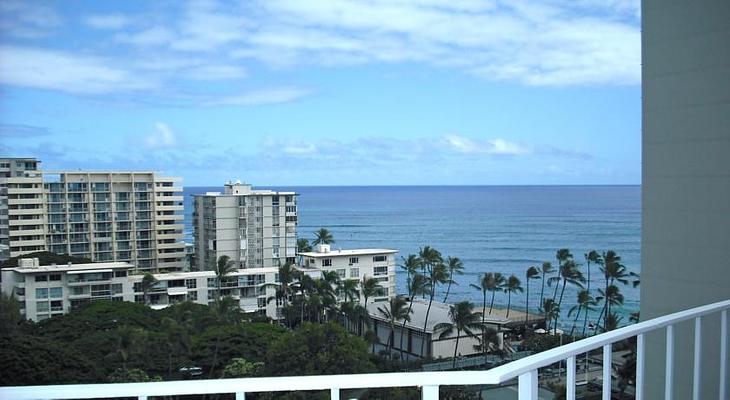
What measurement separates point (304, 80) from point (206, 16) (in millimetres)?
9602

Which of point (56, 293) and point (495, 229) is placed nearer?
point (56, 293)

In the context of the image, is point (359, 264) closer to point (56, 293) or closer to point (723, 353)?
point (56, 293)

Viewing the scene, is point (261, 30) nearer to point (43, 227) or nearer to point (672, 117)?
point (43, 227)

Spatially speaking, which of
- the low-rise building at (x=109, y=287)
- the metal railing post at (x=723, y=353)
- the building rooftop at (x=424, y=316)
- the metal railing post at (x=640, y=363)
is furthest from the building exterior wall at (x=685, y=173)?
the low-rise building at (x=109, y=287)

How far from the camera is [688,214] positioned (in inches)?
86.4

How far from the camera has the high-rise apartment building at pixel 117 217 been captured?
26.1 meters

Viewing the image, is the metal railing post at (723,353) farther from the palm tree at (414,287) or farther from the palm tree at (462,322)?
the palm tree at (414,287)

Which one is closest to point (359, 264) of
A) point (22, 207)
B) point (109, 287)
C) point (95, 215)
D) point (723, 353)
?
point (109, 287)

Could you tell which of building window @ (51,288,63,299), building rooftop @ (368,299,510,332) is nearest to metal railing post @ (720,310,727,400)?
building rooftop @ (368,299,510,332)

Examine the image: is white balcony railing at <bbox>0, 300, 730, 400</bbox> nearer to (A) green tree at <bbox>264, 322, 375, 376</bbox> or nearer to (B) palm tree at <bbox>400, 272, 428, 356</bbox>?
(A) green tree at <bbox>264, 322, 375, 376</bbox>

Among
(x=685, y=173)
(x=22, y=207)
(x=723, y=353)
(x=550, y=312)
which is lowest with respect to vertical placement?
(x=550, y=312)

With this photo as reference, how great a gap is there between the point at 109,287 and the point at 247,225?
269 inches

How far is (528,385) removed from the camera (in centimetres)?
70

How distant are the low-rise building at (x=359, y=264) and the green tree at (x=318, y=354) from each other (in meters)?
10.2
